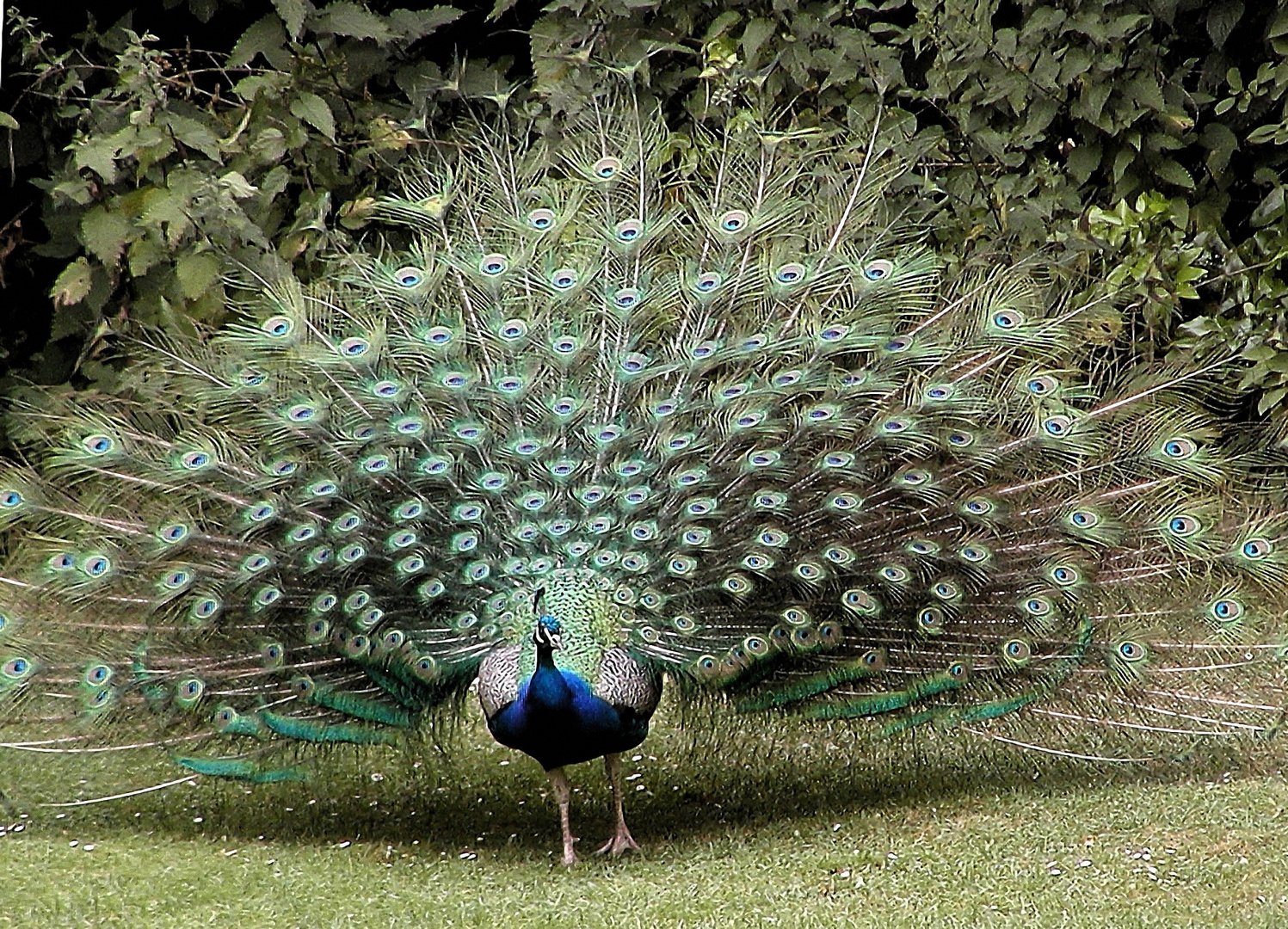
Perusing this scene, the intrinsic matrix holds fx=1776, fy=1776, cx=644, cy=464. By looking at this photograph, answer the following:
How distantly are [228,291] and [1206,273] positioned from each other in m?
4.21

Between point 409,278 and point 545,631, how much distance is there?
129cm

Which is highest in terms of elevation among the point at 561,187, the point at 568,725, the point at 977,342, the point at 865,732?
the point at 561,187

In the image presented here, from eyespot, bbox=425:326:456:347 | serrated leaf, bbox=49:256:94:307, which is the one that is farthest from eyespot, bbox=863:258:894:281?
serrated leaf, bbox=49:256:94:307

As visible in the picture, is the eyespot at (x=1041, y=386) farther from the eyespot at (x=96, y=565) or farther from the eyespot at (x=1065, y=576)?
the eyespot at (x=96, y=565)

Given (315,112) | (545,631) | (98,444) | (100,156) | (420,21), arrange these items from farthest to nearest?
1. (420,21)
2. (315,112)
3. (100,156)
4. (98,444)
5. (545,631)

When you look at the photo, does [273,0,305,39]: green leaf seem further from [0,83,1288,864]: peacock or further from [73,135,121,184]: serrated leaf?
[0,83,1288,864]: peacock

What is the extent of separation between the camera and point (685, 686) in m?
5.08

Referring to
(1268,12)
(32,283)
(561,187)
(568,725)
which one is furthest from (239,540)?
(1268,12)

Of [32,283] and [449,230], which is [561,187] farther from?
[32,283]

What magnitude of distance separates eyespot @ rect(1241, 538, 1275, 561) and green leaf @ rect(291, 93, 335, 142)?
4589 mm

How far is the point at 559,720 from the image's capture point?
479 cm

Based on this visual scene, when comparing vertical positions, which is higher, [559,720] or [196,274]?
[196,274]

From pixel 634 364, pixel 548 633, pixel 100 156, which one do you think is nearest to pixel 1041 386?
pixel 634 364

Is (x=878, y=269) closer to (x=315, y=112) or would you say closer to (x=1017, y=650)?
(x=1017, y=650)
